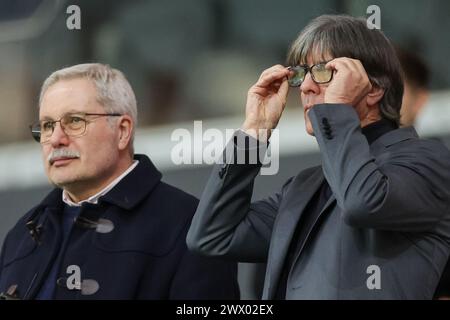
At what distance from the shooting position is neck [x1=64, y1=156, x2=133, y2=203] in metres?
4.08

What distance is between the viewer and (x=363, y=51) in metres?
3.47

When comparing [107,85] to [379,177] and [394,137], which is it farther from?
[379,177]

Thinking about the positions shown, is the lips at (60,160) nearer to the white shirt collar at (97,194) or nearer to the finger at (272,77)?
the white shirt collar at (97,194)

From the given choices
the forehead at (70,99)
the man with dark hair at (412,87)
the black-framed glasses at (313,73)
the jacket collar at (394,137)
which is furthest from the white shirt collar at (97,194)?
the jacket collar at (394,137)

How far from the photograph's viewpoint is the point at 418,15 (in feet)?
17.0

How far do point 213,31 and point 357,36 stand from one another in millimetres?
2134

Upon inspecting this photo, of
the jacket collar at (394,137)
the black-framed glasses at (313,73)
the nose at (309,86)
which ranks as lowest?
the jacket collar at (394,137)

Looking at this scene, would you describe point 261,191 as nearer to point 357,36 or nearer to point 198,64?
point 198,64

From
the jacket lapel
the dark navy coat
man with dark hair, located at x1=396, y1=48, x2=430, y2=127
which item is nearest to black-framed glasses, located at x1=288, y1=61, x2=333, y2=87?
the jacket lapel

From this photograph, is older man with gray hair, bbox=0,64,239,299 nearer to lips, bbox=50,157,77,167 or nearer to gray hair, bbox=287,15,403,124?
lips, bbox=50,157,77,167

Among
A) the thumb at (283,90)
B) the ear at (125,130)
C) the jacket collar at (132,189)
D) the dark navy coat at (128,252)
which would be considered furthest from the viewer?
the ear at (125,130)

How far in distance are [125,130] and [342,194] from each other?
1.24 metres

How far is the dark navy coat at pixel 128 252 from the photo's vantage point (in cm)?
389
